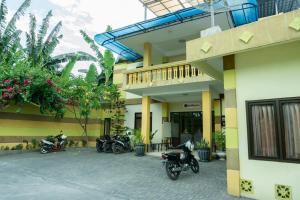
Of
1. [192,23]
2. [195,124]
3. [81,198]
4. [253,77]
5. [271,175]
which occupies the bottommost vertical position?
[81,198]

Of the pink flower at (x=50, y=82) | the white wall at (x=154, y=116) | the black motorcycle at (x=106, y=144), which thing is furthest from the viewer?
the white wall at (x=154, y=116)

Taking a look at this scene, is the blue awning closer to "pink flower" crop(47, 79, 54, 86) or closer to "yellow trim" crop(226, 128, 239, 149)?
"pink flower" crop(47, 79, 54, 86)

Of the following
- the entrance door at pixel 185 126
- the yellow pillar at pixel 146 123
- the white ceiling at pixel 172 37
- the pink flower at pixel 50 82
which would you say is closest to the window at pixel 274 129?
the white ceiling at pixel 172 37

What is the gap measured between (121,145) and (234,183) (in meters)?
7.63

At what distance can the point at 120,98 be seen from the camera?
1603 cm

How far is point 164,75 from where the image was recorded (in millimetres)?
11258

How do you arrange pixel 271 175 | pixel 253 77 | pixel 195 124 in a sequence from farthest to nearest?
pixel 195 124
pixel 253 77
pixel 271 175

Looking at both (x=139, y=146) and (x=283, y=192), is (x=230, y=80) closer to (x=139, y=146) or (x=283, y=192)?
(x=283, y=192)

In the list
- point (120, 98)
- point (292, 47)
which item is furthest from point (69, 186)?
point (120, 98)

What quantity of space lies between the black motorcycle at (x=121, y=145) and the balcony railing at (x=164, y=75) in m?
2.71

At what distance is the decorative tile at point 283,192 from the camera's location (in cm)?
476

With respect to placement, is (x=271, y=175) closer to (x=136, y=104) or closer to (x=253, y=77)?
(x=253, y=77)

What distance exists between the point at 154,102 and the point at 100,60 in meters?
5.07

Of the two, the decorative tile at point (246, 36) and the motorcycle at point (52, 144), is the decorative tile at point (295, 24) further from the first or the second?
the motorcycle at point (52, 144)
